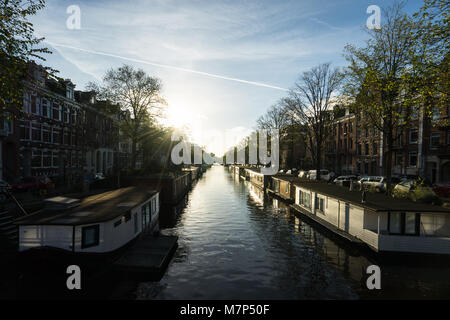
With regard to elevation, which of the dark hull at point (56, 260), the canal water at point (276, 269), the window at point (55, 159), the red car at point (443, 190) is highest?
the window at point (55, 159)

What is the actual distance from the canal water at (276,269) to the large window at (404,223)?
179 cm

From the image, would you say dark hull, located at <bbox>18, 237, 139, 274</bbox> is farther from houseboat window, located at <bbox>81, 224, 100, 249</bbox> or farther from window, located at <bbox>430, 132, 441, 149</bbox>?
window, located at <bbox>430, 132, 441, 149</bbox>

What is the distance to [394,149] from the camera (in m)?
50.2

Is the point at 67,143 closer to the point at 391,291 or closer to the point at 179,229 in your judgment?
the point at 179,229

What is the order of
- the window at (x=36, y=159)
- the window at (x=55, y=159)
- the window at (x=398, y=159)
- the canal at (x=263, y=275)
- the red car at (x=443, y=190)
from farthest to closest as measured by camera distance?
the window at (x=398, y=159), the window at (x=55, y=159), the window at (x=36, y=159), the red car at (x=443, y=190), the canal at (x=263, y=275)

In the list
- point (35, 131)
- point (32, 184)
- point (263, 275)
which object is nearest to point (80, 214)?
point (263, 275)

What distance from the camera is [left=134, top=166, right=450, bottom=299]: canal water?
12.7 metres

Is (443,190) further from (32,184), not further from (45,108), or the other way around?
(45,108)

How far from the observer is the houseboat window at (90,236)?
13.1 meters

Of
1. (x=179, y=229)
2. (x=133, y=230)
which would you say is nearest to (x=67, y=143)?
(x=179, y=229)

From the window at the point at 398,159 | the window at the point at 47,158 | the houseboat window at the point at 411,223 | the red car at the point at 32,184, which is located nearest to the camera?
the houseboat window at the point at 411,223

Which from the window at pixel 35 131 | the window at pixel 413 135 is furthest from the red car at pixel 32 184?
the window at pixel 413 135

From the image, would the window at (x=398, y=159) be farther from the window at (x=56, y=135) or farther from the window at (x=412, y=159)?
the window at (x=56, y=135)

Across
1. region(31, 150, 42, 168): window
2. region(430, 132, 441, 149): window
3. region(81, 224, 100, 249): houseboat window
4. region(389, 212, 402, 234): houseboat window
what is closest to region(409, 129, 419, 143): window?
region(430, 132, 441, 149): window
